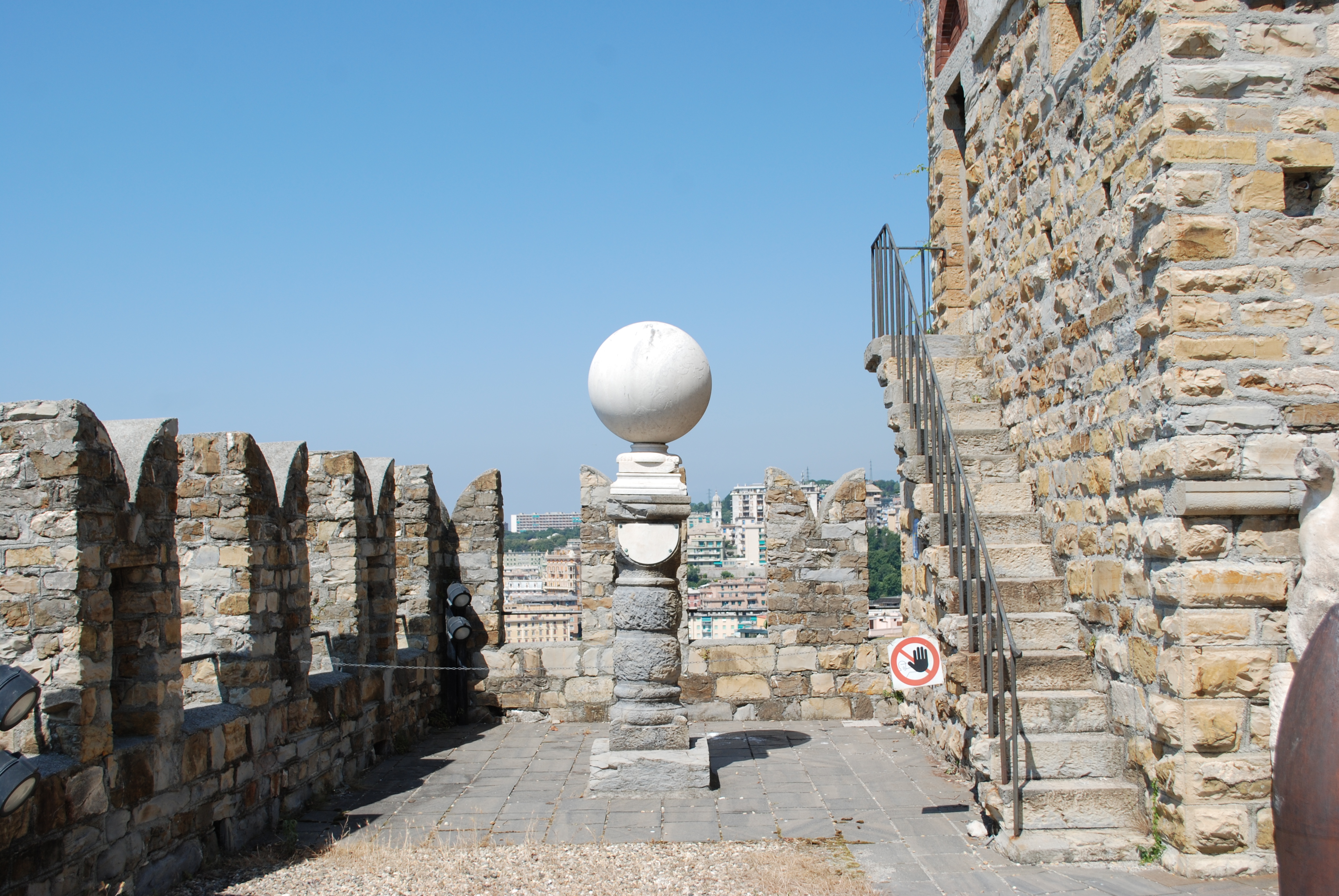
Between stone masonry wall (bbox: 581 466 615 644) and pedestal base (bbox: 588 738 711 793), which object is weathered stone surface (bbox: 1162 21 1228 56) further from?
stone masonry wall (bbox: 581 466 615 644)

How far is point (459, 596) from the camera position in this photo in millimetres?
9727

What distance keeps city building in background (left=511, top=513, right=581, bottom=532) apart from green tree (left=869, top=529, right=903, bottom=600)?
51781mm

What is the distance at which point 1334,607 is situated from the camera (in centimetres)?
275

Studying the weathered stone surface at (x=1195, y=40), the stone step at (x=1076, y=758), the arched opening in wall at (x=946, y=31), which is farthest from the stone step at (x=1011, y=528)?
the arched opening in wall at (x=946, y=31)

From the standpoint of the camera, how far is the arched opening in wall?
26.8 feet

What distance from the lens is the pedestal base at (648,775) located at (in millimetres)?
6938

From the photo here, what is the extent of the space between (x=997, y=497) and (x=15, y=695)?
204 inches

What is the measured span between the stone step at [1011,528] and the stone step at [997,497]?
0.13m

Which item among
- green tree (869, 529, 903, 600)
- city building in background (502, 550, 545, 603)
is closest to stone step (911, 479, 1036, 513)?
city building in background (502, 550, 545, 603)

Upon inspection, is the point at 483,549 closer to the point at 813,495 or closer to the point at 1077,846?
the point at 813,495

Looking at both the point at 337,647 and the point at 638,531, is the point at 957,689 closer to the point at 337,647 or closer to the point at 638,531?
the point at 638,531

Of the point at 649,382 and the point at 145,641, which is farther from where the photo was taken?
the point at 649,382

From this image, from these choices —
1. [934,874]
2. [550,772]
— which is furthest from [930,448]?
[550,772]

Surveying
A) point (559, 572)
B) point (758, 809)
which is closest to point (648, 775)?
point (758, 809)
